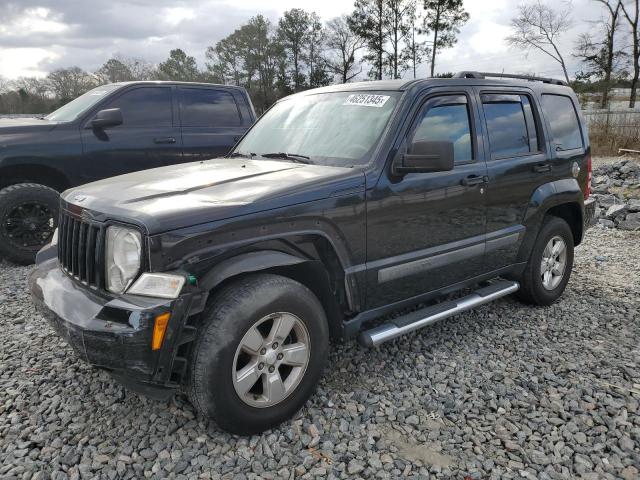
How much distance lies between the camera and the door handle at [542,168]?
409 centimetres

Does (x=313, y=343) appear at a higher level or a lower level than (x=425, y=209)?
lower

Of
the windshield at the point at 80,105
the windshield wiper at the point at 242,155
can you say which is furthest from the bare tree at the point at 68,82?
the windshield wiper at the point at 242,155

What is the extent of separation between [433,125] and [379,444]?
6.91 feet

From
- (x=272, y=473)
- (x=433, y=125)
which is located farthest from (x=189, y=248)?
(x=433, y=125)

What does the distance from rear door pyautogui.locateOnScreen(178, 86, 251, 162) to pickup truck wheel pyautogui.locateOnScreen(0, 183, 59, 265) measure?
68.5 inches

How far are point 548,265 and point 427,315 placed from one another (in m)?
1.84

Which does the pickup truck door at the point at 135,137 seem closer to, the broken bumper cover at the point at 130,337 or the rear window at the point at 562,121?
the broken bumper cover at the point at 130,337

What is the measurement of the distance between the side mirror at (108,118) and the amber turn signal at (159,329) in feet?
13.5

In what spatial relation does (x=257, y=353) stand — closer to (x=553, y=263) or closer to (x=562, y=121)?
(x=553, y=263)

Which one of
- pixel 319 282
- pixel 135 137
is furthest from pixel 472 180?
pixel 135 137

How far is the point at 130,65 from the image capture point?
43.7m

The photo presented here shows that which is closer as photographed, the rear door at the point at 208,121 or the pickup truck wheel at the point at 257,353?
the pickup truck wheel at the point at 257,353

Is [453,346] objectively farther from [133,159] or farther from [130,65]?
[130,65]

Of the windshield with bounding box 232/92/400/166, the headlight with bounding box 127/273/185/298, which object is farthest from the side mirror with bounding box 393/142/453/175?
the headlight with bounding box 127/273/185/298
